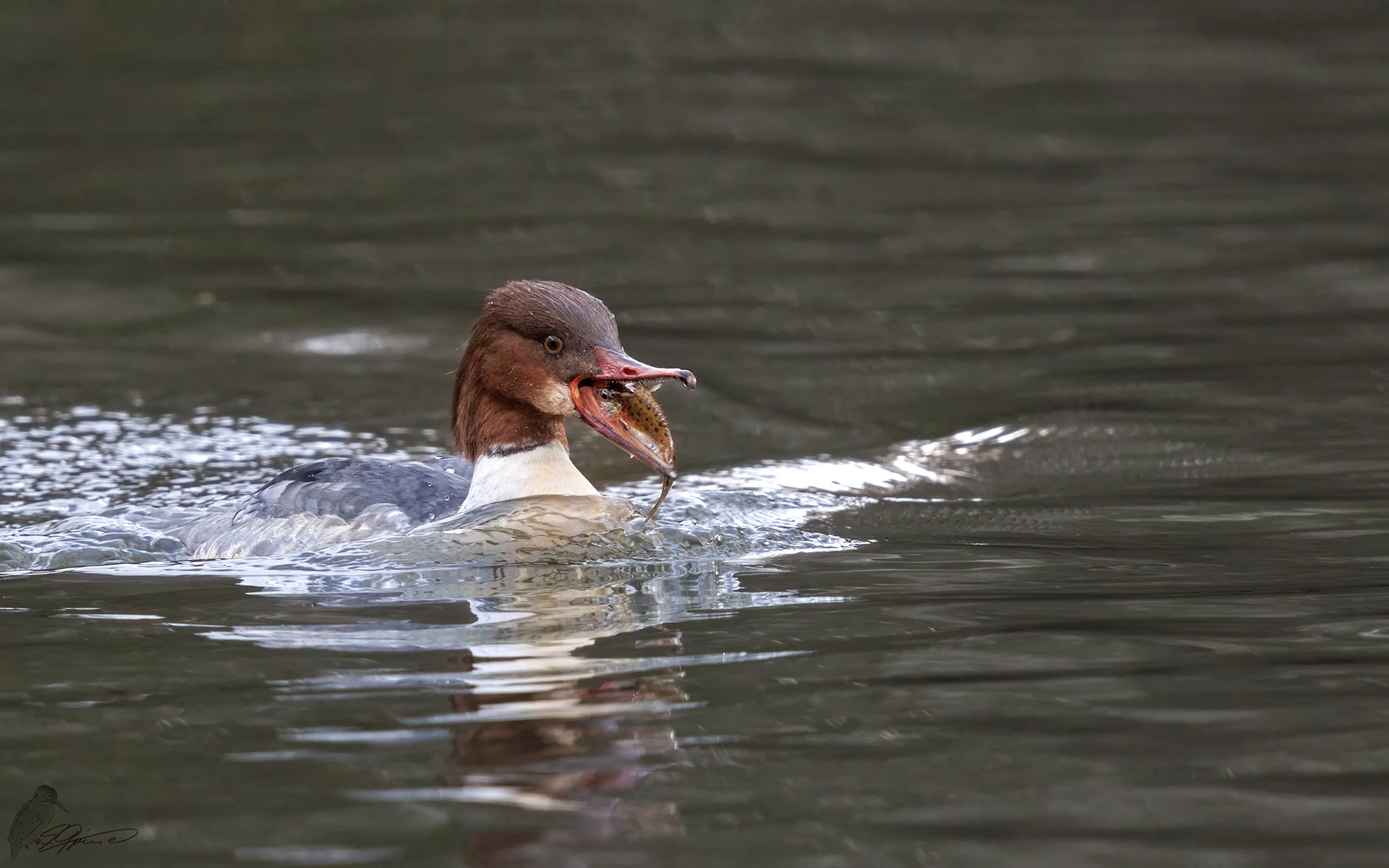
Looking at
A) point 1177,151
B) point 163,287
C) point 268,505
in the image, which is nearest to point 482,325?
point 268,505

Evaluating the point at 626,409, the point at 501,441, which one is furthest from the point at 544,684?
the point at 501,441

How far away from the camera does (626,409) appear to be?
598cm

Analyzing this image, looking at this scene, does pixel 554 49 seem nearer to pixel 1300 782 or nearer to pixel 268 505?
pixel 268 505

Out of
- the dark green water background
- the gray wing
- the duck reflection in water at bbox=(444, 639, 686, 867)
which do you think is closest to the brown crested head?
the gray wing

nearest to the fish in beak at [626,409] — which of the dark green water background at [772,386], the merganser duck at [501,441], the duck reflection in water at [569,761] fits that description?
the merganser duck at [501,441]

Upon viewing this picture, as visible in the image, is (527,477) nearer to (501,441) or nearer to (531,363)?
(501,441)

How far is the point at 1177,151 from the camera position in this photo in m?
13.8

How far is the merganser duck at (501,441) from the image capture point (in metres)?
5.95

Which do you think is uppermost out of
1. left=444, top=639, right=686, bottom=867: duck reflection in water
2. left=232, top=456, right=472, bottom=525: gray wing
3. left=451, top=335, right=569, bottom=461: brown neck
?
left=451, top=335, right=569, bottom=461: brown neck

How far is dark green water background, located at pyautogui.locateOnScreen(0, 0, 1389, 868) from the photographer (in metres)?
3.50

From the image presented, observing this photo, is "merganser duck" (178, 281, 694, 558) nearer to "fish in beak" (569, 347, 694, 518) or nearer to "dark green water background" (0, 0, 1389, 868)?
"fish in beak" (569, 347, 694, 518)

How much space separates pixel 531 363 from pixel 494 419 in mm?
309

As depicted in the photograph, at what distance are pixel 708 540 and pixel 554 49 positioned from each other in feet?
36.2

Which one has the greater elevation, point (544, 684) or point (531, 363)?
point (531, 363)
